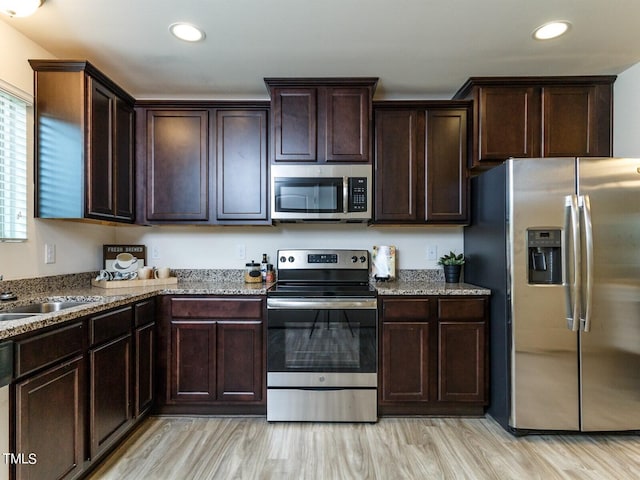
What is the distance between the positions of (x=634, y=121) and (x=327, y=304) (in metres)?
2.45

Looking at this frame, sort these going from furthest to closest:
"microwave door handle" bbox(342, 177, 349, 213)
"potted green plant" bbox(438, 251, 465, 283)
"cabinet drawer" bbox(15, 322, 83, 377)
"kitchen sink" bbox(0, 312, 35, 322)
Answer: "potted green plant" bbox(438, 251, 465, 283), "microwave door handle" bbox(342, 177, 349, 213), "kitchen sink" bbox(0, 312, 35, 322), "cabinet drawer" bbox(15, 322, 83, 377)

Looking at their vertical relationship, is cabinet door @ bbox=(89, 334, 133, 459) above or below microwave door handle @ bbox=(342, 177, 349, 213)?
below

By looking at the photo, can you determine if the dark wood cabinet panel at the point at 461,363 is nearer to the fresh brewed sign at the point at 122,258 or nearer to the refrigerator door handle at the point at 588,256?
the refrigerator door handle at the point at 588,256

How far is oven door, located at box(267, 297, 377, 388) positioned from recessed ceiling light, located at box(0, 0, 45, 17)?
6.68 feet

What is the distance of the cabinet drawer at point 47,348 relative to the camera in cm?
141

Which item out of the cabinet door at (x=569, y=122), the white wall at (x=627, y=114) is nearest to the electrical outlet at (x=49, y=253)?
the cabinet door at (x=569, y=122)

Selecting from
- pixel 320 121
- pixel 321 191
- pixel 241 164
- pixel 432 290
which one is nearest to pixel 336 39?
pixel 320 121

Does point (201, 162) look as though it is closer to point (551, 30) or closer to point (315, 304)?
point (315, 304)

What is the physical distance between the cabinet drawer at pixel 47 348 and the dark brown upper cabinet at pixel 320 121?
66.3 inches

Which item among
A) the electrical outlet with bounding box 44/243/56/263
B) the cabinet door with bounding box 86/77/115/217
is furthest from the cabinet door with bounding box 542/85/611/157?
the electrical outlet with bounding box 44/243/56/263

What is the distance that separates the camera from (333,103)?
8.80 feet

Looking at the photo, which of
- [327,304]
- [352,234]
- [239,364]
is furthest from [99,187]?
[352,234]

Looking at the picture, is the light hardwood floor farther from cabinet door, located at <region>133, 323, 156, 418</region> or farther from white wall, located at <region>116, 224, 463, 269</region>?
white wall, located at <region>116, 224, 463, 269</region>

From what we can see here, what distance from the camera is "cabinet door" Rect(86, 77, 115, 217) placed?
89.0 inches
